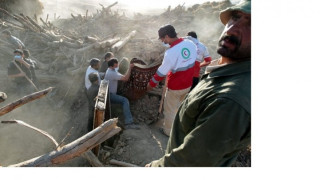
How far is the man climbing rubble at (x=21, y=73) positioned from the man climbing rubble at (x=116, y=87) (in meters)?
2.14

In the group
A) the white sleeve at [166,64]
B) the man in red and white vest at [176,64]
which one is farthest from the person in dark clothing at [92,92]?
the white sleeve at [166,64]

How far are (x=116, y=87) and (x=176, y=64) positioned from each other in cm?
156

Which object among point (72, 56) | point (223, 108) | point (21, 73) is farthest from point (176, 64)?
point (72, 56)

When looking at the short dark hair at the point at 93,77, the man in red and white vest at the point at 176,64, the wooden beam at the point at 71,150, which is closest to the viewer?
the wooden beam at the point at 71,150

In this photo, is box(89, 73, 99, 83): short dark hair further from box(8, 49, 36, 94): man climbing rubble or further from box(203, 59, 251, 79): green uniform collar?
box(203, 59, 251, 79): green uniform collar


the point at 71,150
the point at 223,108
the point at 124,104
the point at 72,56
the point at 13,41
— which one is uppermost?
the point at 13,41

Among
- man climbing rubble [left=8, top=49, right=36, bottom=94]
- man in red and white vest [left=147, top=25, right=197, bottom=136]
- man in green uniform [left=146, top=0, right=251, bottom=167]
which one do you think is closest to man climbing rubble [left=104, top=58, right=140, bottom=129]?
man in red and white vest [left=147, top=25, right=197, bottom=136]

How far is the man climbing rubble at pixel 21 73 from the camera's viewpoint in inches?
203

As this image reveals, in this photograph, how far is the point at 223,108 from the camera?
3.53 feet

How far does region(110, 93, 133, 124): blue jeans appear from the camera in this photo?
4.62 meters

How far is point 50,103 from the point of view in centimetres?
582

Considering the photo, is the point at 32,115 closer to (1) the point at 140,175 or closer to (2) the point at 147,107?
(2) the point at 147,107

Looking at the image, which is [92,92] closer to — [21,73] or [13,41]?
[21,73]

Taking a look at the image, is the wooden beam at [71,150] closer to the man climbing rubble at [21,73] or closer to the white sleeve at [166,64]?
the white sleeve at [166,64]
